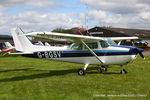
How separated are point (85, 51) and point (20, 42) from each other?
4.59m

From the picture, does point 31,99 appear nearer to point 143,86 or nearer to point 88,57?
point 143,86

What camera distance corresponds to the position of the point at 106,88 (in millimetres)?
7906

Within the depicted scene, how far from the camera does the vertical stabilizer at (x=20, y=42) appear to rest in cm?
1283

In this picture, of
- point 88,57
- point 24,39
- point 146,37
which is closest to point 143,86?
point 88,57

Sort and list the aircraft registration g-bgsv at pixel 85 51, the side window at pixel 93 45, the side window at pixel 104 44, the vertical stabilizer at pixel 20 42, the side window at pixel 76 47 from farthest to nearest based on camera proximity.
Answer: the vertical stabilizer at pixel 20 42
the side window at pixel 76 47
the side window at pixel 93 45
the side window at pixel 104 44
the aircraft registration g-bgsv at pixel 85 51

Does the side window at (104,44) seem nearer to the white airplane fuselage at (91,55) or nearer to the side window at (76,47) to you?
the white airplane fuselage at (91,55)

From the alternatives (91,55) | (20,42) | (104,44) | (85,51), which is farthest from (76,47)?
(20,42)

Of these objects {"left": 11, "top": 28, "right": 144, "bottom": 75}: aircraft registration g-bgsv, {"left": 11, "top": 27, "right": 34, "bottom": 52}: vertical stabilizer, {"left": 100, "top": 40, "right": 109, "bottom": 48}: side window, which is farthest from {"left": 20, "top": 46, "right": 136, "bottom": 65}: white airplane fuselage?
{"left": 11, "top": 27, "right": 34, "bottom": 52}: vertical stabilizer

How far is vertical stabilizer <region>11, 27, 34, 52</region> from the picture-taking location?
42.1 ft

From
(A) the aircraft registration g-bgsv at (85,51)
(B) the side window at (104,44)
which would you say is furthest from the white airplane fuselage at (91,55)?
(B) the side window at (104,44)

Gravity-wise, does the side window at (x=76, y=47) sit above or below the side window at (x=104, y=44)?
below

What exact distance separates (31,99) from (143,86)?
465 centimetres

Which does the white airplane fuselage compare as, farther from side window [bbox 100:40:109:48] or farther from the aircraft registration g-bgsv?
side window [bbox 100:40:109:48]

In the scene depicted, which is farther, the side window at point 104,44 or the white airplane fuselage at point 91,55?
the side window at point 104,44
